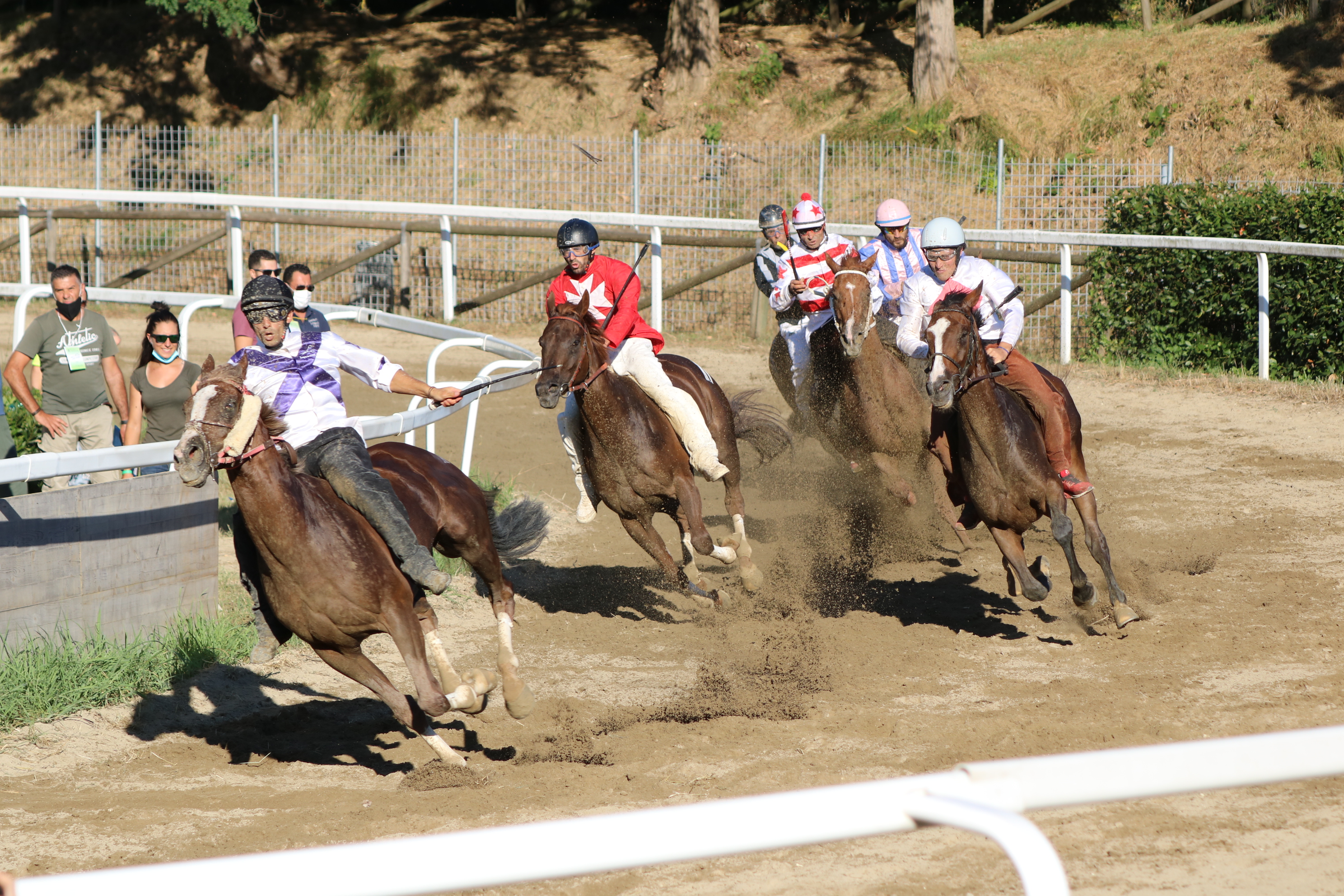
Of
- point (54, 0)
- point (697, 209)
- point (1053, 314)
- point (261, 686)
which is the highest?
point (54, 0)

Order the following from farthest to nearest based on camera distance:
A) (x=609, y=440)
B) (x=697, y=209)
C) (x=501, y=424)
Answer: (x=697, y=209) → (x=501, y=424) → (x=609, y=440)

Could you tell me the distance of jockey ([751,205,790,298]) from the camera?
30.2 ft

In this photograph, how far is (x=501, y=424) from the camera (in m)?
12.4

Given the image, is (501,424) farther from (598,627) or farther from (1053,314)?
(1053,314)

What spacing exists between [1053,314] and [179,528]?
1089 centimetres

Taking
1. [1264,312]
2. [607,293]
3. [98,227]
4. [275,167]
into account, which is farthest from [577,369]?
[98,227]

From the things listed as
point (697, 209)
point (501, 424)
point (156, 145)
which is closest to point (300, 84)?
point (156, 145)

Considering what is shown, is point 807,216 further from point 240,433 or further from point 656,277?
point 656,277

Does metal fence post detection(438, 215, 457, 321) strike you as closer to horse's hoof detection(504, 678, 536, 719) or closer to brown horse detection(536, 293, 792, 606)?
brown horse detection(536, 293, 792, 606)

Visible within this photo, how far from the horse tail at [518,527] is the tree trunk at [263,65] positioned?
71.3ft

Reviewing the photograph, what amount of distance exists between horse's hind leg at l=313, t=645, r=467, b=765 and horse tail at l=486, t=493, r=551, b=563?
5.03ft

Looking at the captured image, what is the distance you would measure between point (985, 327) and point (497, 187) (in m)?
13.9

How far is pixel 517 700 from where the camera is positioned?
622 cm

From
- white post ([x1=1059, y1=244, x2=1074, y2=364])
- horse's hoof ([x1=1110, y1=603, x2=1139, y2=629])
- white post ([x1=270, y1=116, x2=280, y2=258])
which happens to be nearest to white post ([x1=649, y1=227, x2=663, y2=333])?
white post ([x1=1059, y1=244, x2=1074, y2=364])
